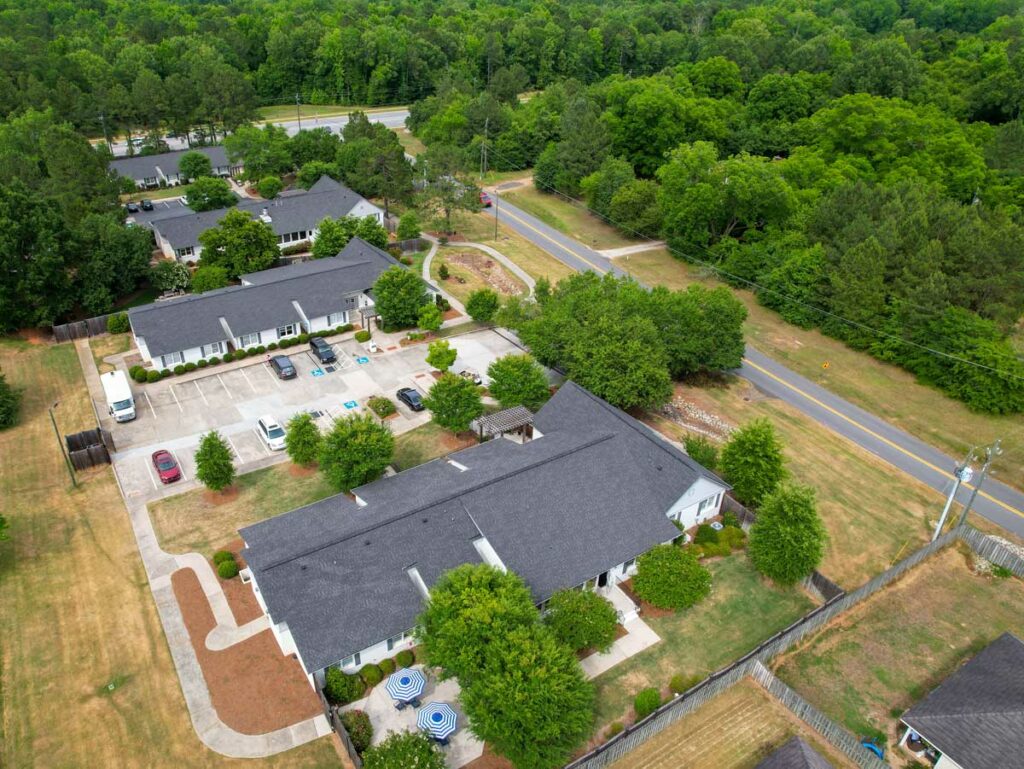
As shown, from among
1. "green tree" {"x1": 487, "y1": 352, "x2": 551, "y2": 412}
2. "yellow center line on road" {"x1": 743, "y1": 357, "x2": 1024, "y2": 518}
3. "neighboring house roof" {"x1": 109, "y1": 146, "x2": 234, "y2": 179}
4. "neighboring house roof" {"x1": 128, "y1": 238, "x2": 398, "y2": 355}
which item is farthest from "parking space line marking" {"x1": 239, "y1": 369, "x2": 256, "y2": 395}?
"neighboring house roof" {"x1": 109, "y1": 146, "x2": 234, "y2": 179}

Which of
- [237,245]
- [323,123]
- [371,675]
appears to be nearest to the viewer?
[371,675]

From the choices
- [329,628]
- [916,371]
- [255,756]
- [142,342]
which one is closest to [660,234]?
[916,371]

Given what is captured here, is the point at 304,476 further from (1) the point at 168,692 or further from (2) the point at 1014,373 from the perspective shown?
(2) the point at 1014,373

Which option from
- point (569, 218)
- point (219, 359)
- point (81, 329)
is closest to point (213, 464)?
point (219, 359)

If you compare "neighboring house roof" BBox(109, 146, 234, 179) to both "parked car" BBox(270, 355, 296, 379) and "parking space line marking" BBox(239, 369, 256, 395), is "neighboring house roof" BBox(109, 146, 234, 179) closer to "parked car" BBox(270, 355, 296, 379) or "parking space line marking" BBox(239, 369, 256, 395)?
"parking space line marking" BBox(239, 369, 256, 395)

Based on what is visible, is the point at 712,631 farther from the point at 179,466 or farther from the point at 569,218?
the point at 569,218

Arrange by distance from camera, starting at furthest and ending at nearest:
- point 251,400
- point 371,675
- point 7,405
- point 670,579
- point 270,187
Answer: point 270,187 → point 251,400 → point 7,405 → point 670,579 → point 371,675

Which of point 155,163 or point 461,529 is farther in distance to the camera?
point 155,163
